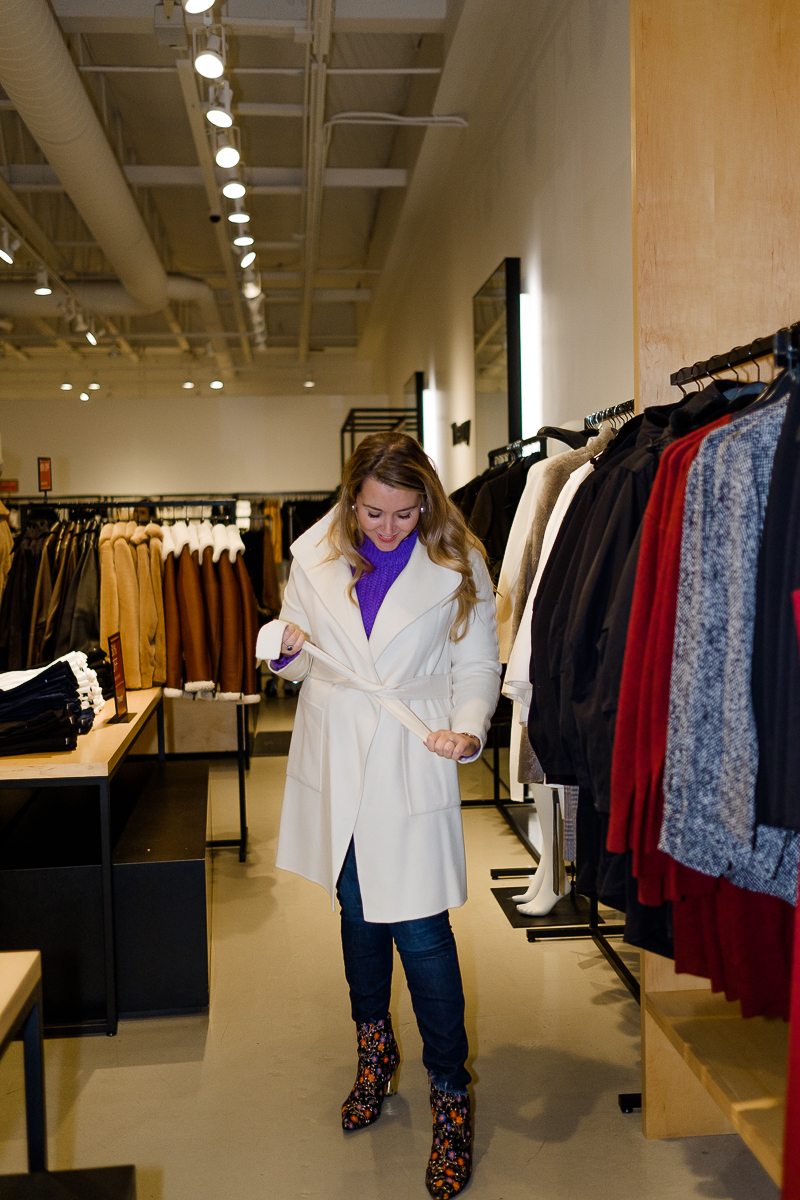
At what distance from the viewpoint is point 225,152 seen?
5094 millimetres

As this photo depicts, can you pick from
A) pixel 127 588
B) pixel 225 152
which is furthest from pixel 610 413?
pixel 225 152

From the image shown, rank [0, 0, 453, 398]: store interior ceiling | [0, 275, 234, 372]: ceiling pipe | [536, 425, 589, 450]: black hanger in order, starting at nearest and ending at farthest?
1. [536, 425, 589, 450]: black hanger
2. [0, 0, 453, 398]: store interior ceiling
3. [0, 275, 234, 372]: ceiling pipe

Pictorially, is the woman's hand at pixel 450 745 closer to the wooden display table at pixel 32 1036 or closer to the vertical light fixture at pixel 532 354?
the wooden display table at pixel 32 1036

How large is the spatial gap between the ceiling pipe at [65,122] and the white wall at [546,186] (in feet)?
6.36

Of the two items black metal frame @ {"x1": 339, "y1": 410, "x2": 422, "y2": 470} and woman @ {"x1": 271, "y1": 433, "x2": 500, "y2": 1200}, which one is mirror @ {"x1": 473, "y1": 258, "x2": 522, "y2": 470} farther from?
woman @ {"x1": 271, "y1": 433, "x2": 500, "y2": 1200}

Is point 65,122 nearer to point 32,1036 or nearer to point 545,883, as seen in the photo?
point 545,883

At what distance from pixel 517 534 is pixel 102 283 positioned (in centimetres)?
714

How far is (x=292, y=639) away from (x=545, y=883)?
6.59ft

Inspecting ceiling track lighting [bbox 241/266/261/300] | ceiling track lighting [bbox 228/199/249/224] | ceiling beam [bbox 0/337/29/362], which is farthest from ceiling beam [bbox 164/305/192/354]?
ceiling track lighting [bbox 228/199/249/224]

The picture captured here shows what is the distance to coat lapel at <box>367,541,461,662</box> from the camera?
206cm

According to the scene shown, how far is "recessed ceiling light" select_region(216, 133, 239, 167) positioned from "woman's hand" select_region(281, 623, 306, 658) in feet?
13.2

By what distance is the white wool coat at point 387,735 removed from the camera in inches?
78.8

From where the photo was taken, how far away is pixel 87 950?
8.97 feet

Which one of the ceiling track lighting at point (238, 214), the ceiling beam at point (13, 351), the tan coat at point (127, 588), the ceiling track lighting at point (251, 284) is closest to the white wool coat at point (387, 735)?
the tan coat at point (127, 588)
